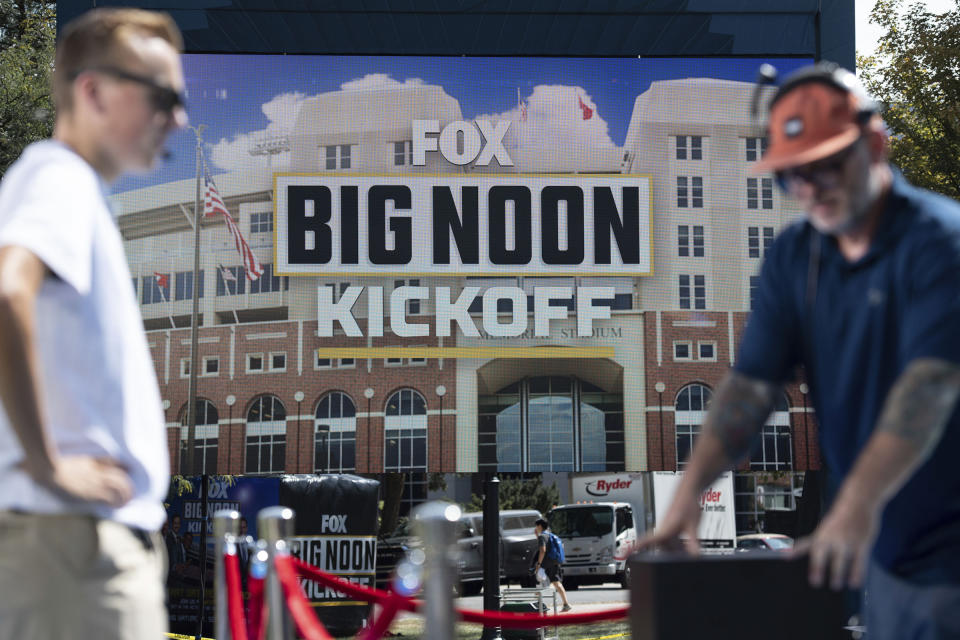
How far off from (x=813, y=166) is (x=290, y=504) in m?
16.0

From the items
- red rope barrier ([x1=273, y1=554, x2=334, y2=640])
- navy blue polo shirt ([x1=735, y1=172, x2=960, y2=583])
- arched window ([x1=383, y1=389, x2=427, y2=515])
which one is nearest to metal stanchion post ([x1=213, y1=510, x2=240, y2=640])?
red rope barrier ([x1=273, y1=554, x2=334, y2=640])

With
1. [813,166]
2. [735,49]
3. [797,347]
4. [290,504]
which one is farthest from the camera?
[735,49]

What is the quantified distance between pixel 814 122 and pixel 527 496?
19412 mm

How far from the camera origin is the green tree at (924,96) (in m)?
21.5

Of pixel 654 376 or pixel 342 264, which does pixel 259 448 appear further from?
pixel 654 376

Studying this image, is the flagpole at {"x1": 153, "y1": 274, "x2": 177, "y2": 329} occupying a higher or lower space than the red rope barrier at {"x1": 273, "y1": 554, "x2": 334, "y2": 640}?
higher

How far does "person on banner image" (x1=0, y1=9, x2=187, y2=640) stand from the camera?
7.00ft

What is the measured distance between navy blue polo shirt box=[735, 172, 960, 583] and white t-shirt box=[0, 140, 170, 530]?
1.38 m

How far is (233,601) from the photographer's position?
400cm

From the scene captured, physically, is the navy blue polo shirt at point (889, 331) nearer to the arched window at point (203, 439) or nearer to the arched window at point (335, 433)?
the arched window at point (335, 433)

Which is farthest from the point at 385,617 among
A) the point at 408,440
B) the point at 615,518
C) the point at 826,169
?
the point at 615,518

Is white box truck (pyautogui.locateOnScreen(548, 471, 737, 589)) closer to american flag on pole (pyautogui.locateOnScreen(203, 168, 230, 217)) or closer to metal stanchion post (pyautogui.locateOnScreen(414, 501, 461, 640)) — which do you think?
american flag on pole (pyautogui.locateOnScreen(203, 168, 230, 217))

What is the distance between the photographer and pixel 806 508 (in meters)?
19.4

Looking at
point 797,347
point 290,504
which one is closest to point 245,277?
point 290,504
